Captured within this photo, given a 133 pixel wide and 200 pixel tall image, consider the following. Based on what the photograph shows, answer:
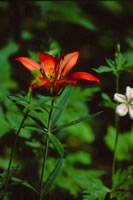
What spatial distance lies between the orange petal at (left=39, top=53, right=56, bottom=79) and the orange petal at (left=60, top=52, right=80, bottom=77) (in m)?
0.04

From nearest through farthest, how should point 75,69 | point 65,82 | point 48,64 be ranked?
point 65,82, point 48,64, point 75,69

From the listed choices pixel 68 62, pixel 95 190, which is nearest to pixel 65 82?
pixel 68 62

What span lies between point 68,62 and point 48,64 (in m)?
0.09

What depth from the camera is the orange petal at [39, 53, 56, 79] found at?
4.13 ft

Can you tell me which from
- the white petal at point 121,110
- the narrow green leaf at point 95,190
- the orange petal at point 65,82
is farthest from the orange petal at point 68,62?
the narrow green leaf at point 95,190

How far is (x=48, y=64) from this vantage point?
4.28 ft

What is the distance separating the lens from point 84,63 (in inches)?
115

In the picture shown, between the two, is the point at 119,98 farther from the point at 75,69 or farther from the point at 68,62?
the point at 75,69

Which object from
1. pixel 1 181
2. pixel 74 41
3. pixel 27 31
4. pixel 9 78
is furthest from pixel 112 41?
pixel 1 181

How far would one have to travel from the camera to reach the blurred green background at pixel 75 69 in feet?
5.49

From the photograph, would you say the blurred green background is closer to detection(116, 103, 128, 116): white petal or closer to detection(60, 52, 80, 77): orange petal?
detection(60, 52, 80, 77): orange petal

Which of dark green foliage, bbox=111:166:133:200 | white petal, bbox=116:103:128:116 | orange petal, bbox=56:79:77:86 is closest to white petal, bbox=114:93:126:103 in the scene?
white petal, bbox=116:103:128:116

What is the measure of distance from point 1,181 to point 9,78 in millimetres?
1290

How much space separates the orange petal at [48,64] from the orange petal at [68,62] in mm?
43
